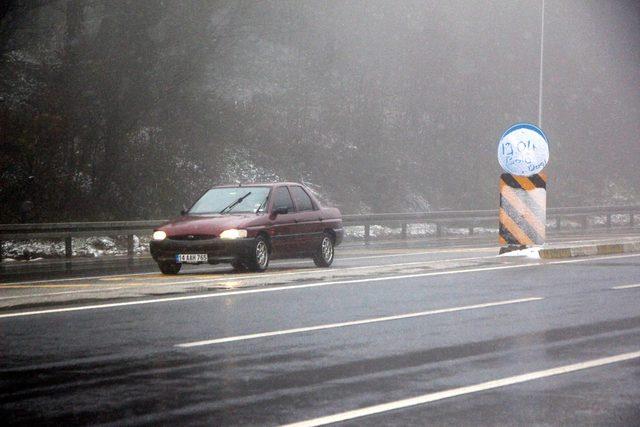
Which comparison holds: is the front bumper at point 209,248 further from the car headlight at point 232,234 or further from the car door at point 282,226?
the car door at point 282,226

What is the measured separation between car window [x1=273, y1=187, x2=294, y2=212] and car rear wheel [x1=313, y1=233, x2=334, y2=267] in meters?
0.98

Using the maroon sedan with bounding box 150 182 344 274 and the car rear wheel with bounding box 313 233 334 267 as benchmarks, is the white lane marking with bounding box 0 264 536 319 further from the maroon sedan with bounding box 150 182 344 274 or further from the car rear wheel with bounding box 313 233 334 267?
the car rear wheel with bounding box 313 233 334 267

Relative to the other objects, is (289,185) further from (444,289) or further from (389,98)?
(389,98)

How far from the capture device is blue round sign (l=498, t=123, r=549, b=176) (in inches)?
872

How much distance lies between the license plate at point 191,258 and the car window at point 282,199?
7.11ft

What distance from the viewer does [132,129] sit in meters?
37.7

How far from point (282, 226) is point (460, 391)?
12888mm

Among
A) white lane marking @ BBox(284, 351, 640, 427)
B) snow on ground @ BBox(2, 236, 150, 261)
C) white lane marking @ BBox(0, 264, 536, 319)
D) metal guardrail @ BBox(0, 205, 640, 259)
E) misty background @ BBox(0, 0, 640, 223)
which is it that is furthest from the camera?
misty background @ BBox(0, 0, 640, 223)

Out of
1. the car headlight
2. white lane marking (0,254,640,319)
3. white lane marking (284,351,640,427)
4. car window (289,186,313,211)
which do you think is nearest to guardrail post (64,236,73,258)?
car window (289,186,313,211)

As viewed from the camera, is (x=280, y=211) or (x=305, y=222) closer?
(x=280, y=211)

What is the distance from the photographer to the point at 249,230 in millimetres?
19531

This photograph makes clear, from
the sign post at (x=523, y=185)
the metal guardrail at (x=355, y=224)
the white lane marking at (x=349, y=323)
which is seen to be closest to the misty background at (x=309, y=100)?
the metal guardrail at (x=355, y=224)

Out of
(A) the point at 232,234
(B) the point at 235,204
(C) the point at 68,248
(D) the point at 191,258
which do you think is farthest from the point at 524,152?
(C) the point at 68,248

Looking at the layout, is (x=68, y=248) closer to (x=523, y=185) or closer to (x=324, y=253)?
(x=324, y=253)
